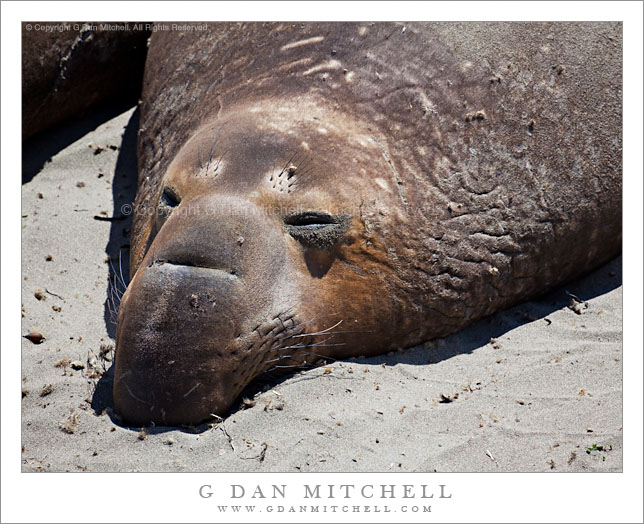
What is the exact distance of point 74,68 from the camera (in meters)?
6.09

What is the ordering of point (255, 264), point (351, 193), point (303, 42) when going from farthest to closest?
point (303, 42) → point (351, 193) → point (255, 264)

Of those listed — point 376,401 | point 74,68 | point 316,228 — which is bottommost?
point 376,401

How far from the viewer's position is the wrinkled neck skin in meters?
3.45

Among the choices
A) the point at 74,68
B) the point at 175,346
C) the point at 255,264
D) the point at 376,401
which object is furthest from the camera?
the point at 74,68

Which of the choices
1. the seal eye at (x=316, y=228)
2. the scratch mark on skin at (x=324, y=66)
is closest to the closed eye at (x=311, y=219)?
the seal eye at (x=316, y=228)

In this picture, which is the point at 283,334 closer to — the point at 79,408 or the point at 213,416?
the point at 213,416

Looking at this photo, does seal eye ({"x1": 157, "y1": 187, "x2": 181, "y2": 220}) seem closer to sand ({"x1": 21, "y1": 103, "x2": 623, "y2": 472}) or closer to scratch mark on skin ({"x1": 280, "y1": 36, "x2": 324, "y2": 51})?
sand ({"x1": 21, "y1": 103, "x2": 623, "y2": 472})

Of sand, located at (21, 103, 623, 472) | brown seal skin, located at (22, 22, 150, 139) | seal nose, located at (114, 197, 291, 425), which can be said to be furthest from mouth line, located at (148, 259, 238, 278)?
brown seal skin, located at (22, 22, 150, 139)

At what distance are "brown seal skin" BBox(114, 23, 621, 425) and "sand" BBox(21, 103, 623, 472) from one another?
0.11m

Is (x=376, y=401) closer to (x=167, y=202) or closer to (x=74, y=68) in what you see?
(x=167, y=202)

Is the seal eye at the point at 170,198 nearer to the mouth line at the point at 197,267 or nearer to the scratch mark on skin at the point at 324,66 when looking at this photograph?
the mouth line at the point at 197,267

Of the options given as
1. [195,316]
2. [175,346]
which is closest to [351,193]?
[195,316]

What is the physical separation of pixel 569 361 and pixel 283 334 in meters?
1.37

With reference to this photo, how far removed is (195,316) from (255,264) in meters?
0.33
